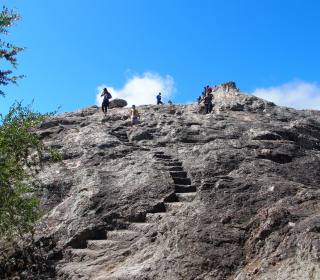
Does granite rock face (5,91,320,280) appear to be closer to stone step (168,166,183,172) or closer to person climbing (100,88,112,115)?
stone step (168,166,183,172)

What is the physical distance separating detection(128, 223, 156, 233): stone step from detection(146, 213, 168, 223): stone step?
415 mm

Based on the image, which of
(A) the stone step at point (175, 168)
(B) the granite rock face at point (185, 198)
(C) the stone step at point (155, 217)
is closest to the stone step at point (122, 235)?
(B) the granite rock face at point (185, 198)

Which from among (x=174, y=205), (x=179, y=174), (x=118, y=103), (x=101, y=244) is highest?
(x=118, y=103)

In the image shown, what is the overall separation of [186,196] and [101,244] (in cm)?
448

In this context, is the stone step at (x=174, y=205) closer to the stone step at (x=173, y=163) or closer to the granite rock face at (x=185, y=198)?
the granite rock face at (x=185, y=198)

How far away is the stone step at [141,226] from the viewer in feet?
57.5

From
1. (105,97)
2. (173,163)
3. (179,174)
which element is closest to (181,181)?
(179,174)

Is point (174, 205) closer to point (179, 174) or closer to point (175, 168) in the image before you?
point (179, 174)

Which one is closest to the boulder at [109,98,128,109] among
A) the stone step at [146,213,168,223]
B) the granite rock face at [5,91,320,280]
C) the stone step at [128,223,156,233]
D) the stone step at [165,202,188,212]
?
the granite rock face at [5,91,320,280]

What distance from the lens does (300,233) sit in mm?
13805

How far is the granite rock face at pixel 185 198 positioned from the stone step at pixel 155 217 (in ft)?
0.25

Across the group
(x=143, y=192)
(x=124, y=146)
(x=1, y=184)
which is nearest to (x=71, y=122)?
(x=124, y=146)

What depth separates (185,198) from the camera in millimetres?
19828

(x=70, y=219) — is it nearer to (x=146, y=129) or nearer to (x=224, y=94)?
(x=146, y=129)
